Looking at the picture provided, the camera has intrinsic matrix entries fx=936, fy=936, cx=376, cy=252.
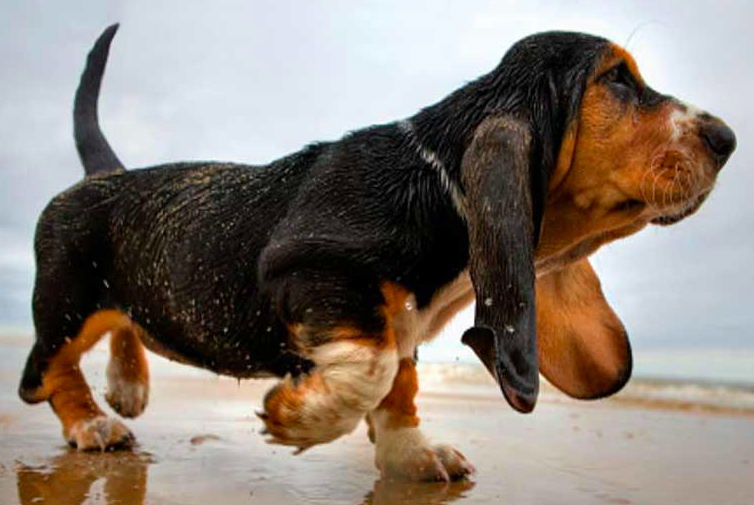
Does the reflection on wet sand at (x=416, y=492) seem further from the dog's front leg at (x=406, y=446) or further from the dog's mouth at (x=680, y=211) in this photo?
the dog's mouth at (x=680, y=211)

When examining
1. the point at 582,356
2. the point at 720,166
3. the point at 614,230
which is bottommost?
the point at 582,356

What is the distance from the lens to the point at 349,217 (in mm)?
2971

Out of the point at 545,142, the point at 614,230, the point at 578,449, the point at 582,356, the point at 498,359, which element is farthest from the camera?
the point at 578,449

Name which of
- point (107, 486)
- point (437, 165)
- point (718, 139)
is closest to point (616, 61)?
point (718, 139)

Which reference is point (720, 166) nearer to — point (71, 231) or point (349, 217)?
point (349, 217)

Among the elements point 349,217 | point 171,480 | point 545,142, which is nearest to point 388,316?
point 349,217

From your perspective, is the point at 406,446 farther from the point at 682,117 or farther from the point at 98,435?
the point at 682,117

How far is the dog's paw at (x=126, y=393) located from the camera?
469 cm

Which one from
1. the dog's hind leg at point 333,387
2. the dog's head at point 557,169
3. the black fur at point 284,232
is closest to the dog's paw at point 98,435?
the black fur at point 284,232

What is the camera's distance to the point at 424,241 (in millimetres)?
2900

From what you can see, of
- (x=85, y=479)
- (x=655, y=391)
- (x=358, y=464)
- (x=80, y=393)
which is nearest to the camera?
(x=85, y=479)

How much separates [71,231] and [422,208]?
6.23 feet

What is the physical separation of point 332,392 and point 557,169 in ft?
3.23

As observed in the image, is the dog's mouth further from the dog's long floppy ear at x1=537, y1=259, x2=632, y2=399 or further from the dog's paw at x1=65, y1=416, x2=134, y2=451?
the dog's paw at x1=65, y1=416, x2=134, y2=451
